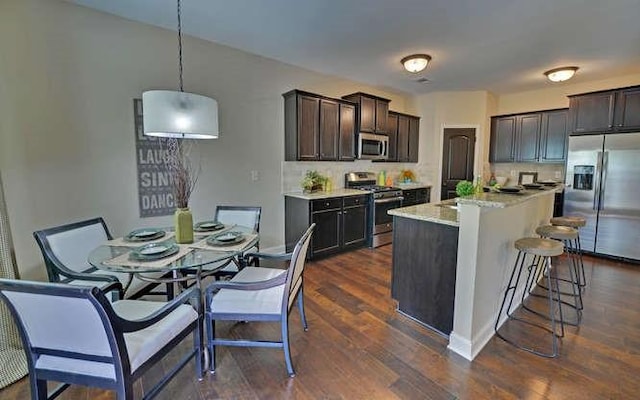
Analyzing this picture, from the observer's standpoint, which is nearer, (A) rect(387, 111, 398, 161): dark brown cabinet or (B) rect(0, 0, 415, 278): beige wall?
(B) rect(0, 0, 415, 278): beige wall

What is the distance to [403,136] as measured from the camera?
567 centimetres

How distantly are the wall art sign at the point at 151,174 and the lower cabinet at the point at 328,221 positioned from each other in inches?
61.5

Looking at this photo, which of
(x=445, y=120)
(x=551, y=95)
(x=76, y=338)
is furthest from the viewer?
(x=445, y=120)

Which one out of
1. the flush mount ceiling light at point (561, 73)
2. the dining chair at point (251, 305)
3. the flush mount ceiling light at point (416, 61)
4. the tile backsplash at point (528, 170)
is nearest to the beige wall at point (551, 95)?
the flush mount ceiling light at point (561, 73)

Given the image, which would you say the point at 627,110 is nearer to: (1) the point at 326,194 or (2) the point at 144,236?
(1) the point at 326,194

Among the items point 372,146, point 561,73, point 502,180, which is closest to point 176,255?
point 372,146

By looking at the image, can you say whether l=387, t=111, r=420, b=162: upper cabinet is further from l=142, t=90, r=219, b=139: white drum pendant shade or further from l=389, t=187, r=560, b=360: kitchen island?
l=142, t=90, r=219, b=139: white drum pendant shade

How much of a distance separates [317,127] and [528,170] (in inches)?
170

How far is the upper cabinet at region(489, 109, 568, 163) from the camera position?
500 centimetres

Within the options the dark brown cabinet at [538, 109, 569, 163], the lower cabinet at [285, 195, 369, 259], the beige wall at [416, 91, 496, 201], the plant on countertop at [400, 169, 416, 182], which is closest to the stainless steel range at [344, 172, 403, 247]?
the lower cabinet at [285, 195, 369, 259]

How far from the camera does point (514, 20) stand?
2.83m

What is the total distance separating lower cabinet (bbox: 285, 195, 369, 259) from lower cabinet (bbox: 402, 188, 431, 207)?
104 centimetres

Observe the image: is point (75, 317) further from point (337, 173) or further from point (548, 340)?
point (337, 173)

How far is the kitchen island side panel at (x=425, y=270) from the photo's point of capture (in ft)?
7.24
